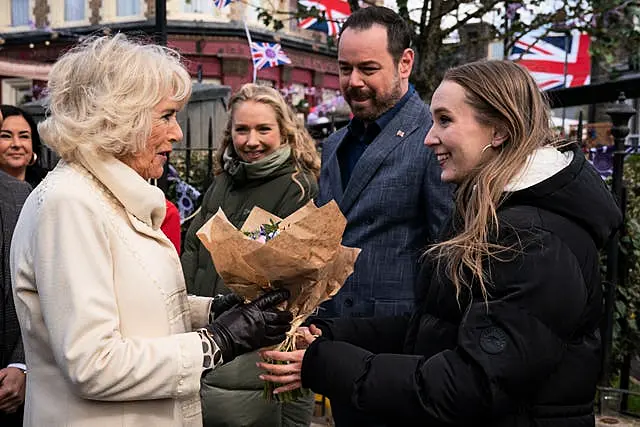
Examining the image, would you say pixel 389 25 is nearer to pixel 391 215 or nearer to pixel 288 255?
pixel 391 215

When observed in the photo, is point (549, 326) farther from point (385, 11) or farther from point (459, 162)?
point (385, 11)

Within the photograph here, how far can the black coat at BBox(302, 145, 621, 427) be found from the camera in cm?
182

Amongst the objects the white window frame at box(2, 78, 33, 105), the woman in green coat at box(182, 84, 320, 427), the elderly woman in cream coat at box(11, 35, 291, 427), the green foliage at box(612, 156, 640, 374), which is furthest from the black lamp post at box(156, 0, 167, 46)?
the white window frame at box(2, 78, 33, 105)

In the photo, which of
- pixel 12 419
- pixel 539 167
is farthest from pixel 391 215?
pixel 12 419

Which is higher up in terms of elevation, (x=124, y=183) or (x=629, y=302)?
(x=124, y=183)

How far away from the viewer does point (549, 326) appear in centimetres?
184

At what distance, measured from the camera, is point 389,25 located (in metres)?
3.18

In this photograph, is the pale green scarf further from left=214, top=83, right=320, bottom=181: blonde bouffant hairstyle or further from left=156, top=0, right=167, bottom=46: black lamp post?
left=156, top=0, right=167, bottom=46: black lamp post

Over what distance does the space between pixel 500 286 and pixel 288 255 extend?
0.63 meters

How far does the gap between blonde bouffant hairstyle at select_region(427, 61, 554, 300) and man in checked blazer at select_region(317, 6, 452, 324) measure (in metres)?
0.72

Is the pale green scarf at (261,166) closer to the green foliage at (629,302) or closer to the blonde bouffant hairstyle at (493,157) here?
the blonde bouffant hairstyle at (493,157)

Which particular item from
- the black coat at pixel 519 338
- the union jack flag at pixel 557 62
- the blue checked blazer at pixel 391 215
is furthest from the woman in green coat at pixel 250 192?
the union jack flag at pixel 557 62

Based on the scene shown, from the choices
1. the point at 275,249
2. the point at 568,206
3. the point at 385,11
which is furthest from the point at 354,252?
the point at 385,11

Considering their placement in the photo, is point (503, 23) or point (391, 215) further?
point (503, 23)
